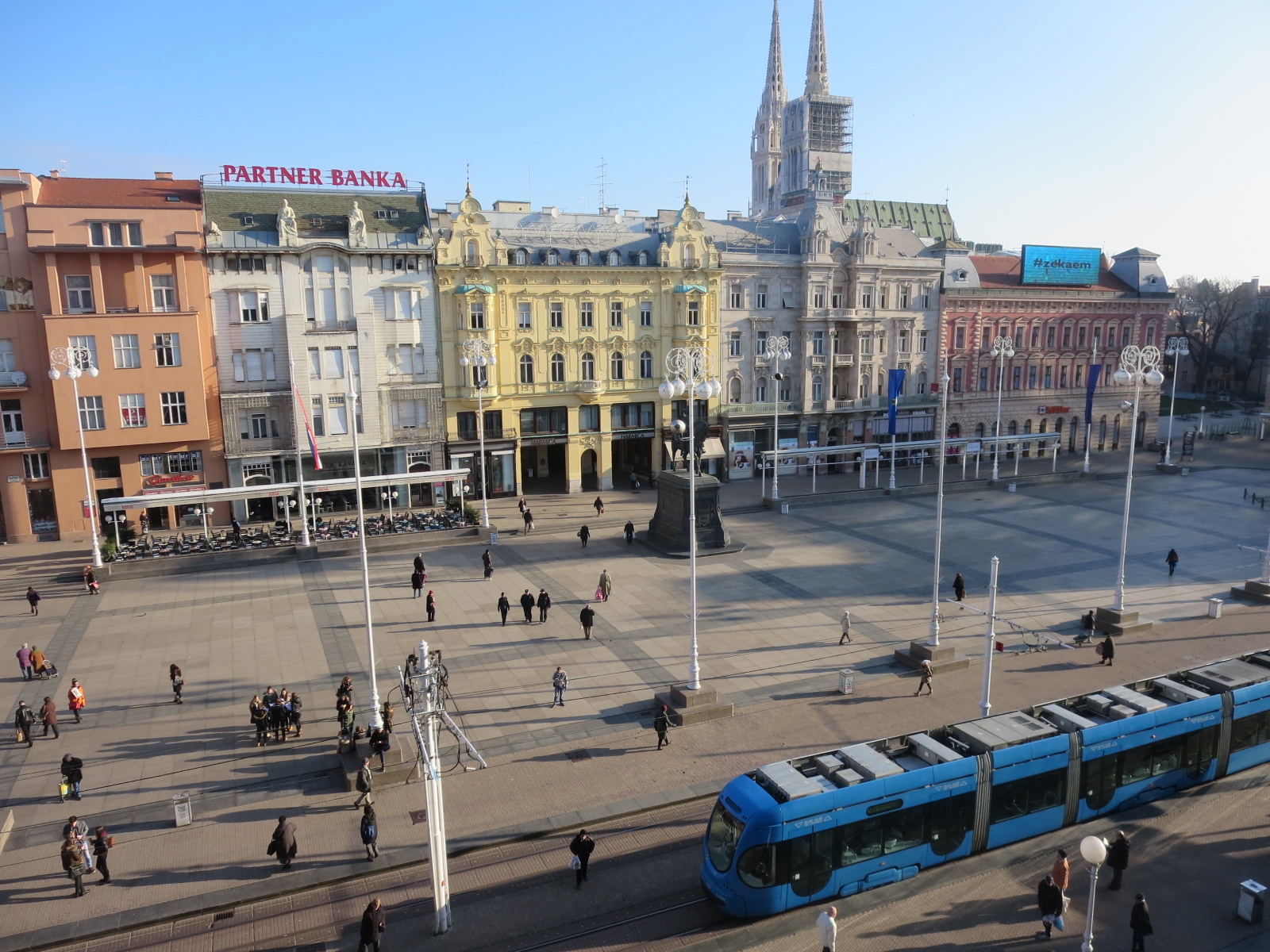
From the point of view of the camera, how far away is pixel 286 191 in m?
51.3

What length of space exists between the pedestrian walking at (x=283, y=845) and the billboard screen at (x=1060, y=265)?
74.3 metres

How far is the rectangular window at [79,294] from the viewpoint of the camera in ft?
149

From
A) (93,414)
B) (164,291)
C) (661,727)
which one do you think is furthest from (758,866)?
(164,291)

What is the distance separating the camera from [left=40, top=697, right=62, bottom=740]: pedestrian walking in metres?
23.7

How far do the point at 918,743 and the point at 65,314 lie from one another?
155ft

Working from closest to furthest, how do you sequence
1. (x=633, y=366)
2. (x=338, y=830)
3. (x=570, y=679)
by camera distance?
(x=338, y=830) → (x=570, y=679) → (x=633, y=366)

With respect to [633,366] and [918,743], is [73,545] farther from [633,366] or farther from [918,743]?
[918,743]

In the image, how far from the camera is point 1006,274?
75.9 m

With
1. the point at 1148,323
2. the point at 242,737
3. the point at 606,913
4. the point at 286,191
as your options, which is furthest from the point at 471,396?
the point at 1148,323

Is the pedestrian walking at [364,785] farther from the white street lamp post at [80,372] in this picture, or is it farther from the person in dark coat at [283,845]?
the white street lamp post at [80,372]

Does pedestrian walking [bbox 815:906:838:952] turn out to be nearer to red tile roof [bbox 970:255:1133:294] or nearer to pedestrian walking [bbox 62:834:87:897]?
pedestrian walking [bbox 62:834:87:897]

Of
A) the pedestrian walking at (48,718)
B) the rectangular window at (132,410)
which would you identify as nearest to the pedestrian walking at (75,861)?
the pedestrian walking at (48,718)

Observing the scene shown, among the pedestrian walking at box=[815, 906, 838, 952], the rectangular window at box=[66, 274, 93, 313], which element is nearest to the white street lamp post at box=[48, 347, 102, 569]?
the rectangular window at box=[66, 274, 93, 313]

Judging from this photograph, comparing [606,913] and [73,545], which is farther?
[73,545]
